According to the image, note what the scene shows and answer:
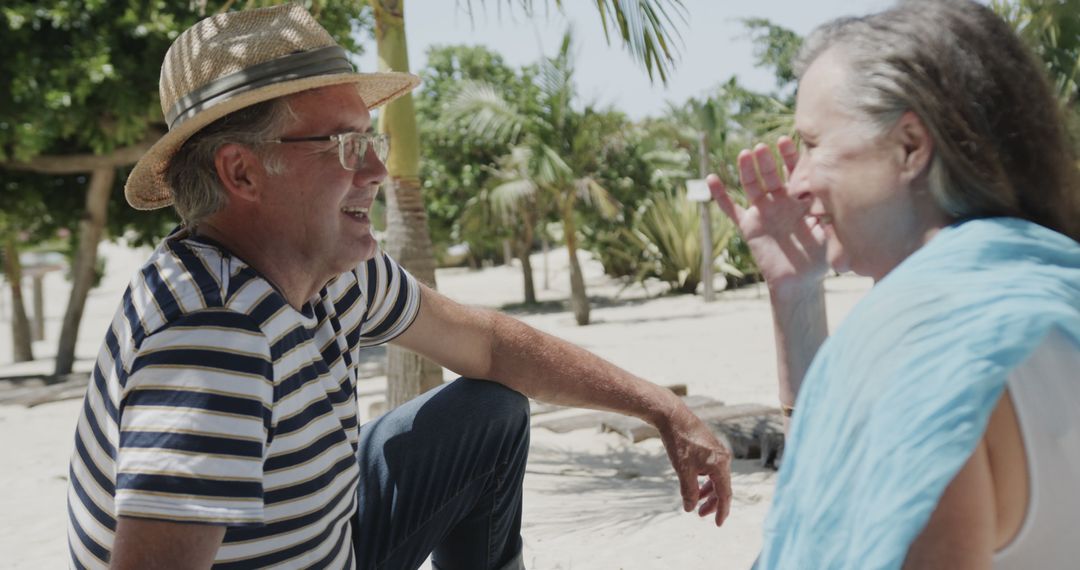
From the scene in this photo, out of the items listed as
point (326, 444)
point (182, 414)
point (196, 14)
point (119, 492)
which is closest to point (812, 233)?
point (326, 444)

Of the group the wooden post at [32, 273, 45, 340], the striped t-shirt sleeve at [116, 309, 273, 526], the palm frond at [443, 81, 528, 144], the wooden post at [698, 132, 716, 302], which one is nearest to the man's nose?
the striped t-shirt sleeve at [116, 309, 273, 526]

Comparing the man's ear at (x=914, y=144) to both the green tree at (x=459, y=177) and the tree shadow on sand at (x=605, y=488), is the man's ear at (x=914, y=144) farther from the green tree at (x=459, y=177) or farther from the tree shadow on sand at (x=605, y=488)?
the green tree at (x=459, y=177)

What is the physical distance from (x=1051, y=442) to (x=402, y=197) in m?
4.11

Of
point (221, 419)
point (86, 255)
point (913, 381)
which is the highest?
point (913, 381)

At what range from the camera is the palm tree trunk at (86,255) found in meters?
10.1

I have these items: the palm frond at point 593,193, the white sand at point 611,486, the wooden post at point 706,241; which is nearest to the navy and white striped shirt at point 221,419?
the white sand at point 611,486

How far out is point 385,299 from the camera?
2.22 metres

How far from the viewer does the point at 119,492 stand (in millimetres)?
1429

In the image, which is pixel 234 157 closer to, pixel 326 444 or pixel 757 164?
pixel 326 444

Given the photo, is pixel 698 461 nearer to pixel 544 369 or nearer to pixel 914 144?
pixel 544 369

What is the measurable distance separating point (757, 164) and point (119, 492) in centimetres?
127

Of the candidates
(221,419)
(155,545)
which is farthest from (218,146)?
(155,545)

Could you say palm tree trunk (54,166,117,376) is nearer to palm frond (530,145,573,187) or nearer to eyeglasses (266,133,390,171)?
palm frond (530,145,573,187)

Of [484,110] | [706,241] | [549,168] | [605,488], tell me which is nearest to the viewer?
[605,488]
